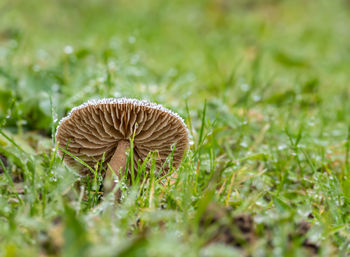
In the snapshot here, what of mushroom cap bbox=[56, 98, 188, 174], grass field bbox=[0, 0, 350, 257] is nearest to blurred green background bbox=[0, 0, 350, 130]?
→ grass field bbox=[0, 0, 350, 257]

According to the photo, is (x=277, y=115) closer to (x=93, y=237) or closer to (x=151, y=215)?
(x=151, y=215)

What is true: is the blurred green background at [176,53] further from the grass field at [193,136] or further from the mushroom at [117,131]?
the mushroom at [117,131]

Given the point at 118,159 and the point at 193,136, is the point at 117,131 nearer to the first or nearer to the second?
the point at 118,159

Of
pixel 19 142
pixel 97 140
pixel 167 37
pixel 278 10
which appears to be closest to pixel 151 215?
pixel 97 140

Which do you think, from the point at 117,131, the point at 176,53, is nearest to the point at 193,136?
the point at 117,131

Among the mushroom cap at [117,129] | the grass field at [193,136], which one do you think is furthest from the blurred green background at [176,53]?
the mushroom cap at [117,129]

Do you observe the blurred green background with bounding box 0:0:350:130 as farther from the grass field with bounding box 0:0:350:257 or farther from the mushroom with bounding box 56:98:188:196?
the mushroom with bounding box 56:98:188:196
